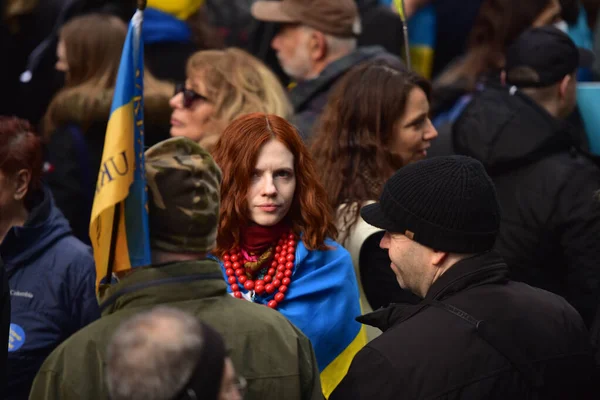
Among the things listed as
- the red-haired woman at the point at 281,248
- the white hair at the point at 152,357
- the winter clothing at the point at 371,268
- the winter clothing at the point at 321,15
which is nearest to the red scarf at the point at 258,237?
the red-haired woman at the point at 281,248

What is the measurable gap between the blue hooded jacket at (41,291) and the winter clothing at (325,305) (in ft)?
2.73

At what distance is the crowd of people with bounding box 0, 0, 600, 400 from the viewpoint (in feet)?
9.64

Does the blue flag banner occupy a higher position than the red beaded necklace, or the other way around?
the red beaded necklace

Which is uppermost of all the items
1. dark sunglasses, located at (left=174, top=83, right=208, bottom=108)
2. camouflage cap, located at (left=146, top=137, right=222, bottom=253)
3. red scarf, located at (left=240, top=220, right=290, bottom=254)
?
camouflage cap, located at (left=146, top=137, right=222, bottom=253)

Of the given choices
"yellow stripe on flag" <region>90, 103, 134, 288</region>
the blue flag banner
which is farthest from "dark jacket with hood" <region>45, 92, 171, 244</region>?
"yellow stripe on flag" <region>90, 103, 134, 288</region>

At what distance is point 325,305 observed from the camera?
3.97 metres

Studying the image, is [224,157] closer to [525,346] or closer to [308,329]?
[308,329]

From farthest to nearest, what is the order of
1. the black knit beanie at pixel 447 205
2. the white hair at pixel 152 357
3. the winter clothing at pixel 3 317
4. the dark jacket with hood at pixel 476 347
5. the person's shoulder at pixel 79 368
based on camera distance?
the winter clothing at pixel 3 317 → the black knit beanie at pixel 447 205 → the dark jacket with hood at pixel 476 347 → the person's shoulder at pixel 79 368 → the white hair at pixel 152 357

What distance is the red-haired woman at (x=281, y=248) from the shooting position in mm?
3963

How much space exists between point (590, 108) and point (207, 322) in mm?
3693

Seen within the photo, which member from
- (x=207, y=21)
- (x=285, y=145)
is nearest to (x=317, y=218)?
(x=285, y=145)

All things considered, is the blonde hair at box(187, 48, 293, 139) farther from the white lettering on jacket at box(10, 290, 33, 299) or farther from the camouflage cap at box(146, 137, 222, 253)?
the camouflage cap at box(146, 137, 222, 253)

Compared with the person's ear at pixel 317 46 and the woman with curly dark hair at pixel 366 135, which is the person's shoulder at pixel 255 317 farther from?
the person's ear at pixel 317 46

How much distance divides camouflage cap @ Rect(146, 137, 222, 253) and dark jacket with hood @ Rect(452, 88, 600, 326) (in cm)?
226
